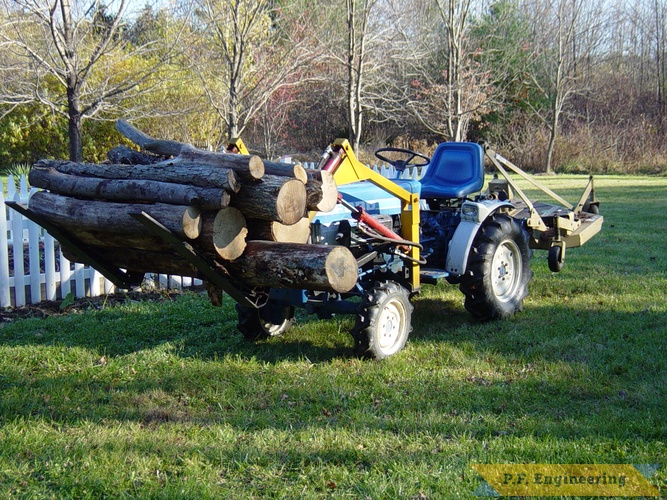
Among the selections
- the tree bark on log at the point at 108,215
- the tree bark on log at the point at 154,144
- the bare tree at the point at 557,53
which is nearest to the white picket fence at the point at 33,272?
the tree bark on log at the point at 154,144

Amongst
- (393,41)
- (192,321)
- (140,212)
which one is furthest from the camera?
(393,41)

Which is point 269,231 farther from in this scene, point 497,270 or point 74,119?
point 74,119

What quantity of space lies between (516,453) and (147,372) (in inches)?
112

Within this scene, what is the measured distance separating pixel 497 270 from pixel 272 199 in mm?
3275

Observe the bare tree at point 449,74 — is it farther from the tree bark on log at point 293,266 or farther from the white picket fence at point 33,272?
the tree bark on log at point 293,266

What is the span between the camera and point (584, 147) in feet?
95.6

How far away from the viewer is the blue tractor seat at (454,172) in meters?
7.02

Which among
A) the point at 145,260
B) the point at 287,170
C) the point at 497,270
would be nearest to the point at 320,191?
the point at 287,170

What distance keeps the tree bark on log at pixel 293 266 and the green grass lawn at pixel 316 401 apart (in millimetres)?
808

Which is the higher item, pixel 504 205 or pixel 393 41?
pixel 393 41

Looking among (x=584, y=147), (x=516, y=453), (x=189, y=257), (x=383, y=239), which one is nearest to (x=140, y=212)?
(x=189, y=257)

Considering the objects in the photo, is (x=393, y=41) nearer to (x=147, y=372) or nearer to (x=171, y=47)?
(x=171, y=47)

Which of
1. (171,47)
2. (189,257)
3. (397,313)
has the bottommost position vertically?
(397,313)

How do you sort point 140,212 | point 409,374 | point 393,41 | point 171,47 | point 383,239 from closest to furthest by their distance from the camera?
point 140,212
point 409,374
point 383,239
point 171,47
point 393,41
